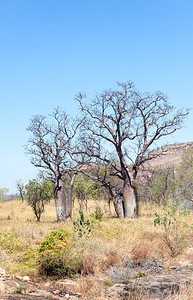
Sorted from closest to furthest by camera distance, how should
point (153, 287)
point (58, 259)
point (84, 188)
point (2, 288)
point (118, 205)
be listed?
point (2, 288) < point (153, 287) < point (58, 259) < point (118, 205) < point (84, 188)

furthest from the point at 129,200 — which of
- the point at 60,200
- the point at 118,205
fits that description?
the point at 60,200

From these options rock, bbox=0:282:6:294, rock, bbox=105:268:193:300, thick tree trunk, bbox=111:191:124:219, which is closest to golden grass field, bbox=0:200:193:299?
rock, bbox=105:268:193:300

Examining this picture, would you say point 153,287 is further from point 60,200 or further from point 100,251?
point 60,200

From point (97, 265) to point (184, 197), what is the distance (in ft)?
51.5

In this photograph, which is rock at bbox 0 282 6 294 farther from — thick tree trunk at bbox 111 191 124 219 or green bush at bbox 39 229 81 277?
thick tree trunk at bbox 111 191 124 219

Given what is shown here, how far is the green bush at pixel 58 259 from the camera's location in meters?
6.73

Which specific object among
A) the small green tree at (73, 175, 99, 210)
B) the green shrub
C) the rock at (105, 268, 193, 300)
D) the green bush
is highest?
the small green tree at (73, 175, 99, 210)

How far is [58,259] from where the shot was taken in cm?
674

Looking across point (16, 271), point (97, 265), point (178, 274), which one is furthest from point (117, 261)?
point (16, 271)

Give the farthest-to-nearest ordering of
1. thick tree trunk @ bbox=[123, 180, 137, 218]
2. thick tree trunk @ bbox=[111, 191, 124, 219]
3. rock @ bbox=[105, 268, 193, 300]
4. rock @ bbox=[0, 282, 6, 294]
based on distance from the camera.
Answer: thick tree trunk @ bbox=[111, 191, 124, 219] < thick tree trunk @ bbox=[123, 180, 137, 218] < rock @ bbox=[105, 268, 193, 300] < rock @ bbox=[0, 282, 6, 294]

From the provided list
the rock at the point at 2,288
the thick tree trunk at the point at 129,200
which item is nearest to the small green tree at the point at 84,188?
the thick tree trunk at the point at 129,200

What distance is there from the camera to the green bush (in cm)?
673

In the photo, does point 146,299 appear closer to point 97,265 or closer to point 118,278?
point 118,278

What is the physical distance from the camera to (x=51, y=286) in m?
6.19
